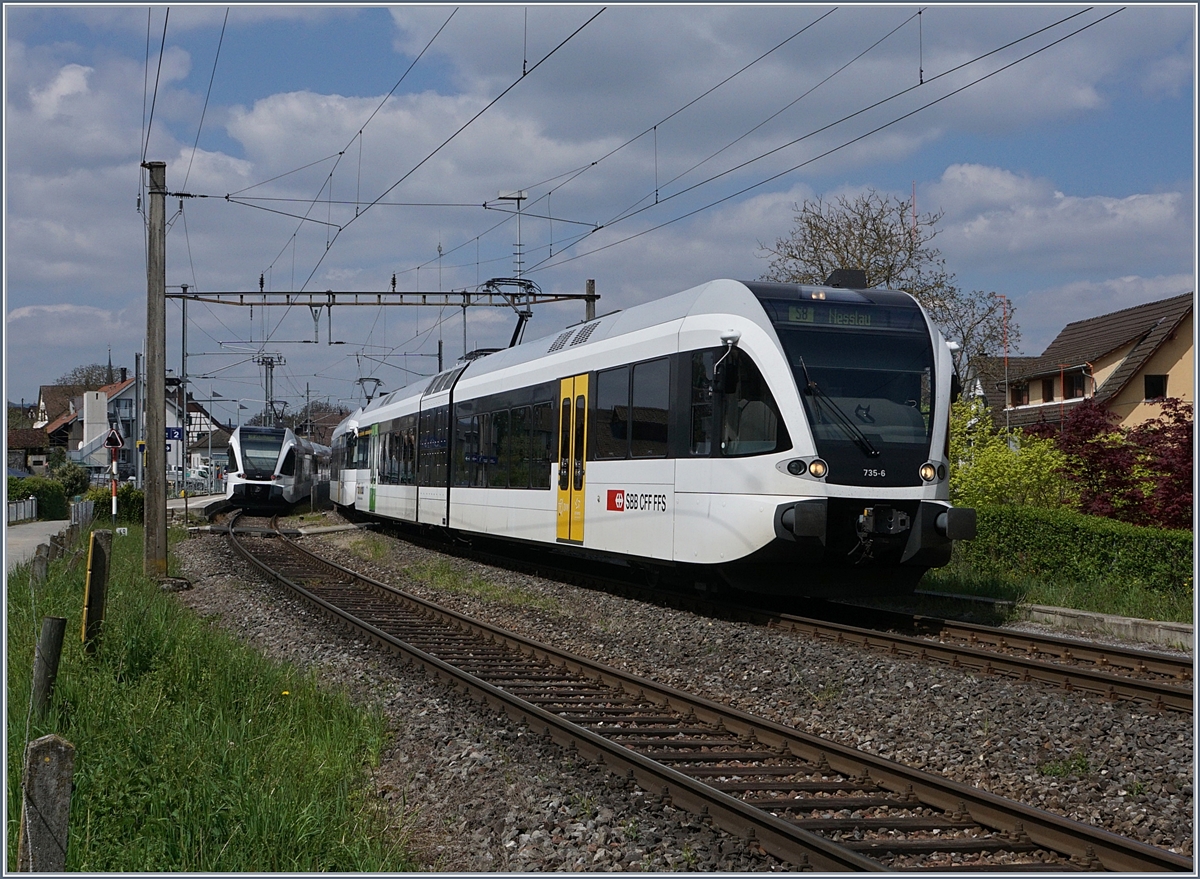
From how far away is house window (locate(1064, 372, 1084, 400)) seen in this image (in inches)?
1634

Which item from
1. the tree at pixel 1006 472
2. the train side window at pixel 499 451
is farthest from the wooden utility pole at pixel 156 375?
the tree at pixel 1006 472

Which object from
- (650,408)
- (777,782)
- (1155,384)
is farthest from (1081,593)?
(1155,384)

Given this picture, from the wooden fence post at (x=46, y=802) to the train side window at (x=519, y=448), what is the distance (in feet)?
41.7

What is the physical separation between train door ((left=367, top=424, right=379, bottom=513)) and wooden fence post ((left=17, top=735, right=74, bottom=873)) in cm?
2617

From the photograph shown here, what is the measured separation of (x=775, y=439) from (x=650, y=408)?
7.33 feet

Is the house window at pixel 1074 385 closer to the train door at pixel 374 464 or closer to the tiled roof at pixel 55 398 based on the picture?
the train door at pixel 374 464

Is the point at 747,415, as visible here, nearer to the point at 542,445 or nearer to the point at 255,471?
the point at 542,445

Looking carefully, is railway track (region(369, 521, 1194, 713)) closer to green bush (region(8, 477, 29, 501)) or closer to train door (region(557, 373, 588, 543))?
train door (region(557, 373, 588, 543))

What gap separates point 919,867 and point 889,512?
666 cm

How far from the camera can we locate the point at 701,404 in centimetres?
1208

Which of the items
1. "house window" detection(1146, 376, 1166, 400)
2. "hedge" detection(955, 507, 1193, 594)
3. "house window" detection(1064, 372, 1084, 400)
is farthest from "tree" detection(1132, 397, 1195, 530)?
"house window" detection(1064, 372, 1084, 400)

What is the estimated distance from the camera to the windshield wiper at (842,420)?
1123 cm

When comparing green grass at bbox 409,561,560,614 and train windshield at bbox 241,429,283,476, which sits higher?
train windshield at bbox 241,429,283,476

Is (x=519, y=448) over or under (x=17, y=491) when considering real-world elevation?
over
